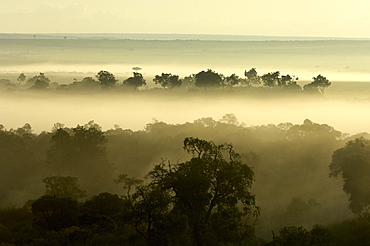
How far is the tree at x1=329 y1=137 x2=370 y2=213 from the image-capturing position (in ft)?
258

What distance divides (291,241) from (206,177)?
11165 mm

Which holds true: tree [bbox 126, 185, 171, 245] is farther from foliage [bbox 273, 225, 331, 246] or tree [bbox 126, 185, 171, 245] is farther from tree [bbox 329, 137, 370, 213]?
tree [bbox 329, 137, 370, 213]

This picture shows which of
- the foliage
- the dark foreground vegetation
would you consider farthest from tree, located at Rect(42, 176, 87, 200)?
the foliage

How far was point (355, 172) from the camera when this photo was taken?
81688 mm

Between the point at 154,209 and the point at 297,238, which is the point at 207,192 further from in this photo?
the point at 297,238

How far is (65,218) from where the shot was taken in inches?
2584

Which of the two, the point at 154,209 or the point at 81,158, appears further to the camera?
the point at 81,158

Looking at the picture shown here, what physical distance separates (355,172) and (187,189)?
38195 millimetres

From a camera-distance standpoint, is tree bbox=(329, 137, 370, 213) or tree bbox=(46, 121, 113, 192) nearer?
tree bbox=(329, 137, 370, 213)

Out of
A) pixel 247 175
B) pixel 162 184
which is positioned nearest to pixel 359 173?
pixel 247 175

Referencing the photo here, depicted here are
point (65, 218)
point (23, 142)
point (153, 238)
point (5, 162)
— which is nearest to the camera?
point (153, 238)

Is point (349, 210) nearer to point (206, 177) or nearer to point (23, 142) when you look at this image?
point (206, 177)

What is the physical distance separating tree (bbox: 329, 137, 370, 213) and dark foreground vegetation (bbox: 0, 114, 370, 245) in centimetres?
16

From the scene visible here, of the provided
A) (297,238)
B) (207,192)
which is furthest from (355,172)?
(207,192)
